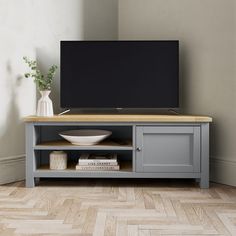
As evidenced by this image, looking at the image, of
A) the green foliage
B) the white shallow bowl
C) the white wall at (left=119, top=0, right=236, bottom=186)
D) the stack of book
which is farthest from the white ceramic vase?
the white wall at (left=119, top=0, right=236, bottom=186)

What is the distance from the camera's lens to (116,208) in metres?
2.48

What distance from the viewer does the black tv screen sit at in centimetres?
326

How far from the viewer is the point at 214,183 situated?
3.20 m

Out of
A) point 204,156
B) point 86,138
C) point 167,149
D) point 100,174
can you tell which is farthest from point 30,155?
point 204,156

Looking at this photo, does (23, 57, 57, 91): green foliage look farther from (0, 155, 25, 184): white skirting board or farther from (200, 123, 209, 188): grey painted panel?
(200, 123, 209, 188): grey painted panel

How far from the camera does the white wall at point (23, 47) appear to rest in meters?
3.12

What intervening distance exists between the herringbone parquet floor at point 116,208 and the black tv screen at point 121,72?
674 mm

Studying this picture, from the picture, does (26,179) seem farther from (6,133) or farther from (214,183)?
(214,183)

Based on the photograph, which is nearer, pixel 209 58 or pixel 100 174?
pixel 100 174

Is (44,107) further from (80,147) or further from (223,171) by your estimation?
(223,171)

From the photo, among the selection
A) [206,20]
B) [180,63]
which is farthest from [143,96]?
[206,20]

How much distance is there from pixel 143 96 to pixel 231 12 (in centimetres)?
91

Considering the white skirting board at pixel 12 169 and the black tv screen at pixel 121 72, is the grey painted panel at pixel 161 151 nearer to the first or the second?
the white skirting board at pixel 12 169

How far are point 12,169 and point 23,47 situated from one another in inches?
37.7
